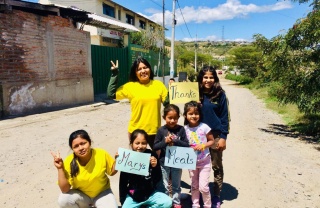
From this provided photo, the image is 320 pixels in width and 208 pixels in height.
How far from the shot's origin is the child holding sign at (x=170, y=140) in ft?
9.48

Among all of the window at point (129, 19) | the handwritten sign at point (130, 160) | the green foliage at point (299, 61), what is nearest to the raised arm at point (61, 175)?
the handwritten sign at point (130, 160)

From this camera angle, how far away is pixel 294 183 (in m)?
4.06

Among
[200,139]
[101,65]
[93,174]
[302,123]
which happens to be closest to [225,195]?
[200,139]

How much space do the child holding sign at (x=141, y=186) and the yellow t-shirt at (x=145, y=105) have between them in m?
0.26

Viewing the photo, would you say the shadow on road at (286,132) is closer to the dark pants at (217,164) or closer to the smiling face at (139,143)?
the dark pants at (217,164)

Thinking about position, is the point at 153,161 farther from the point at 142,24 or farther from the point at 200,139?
the point at 142,24

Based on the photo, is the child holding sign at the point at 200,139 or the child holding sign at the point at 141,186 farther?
the child holding sign at the point at 200,139

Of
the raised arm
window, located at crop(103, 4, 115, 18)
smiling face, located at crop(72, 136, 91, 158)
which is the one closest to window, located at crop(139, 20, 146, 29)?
window, located at crop(103, 4, 115, 18)

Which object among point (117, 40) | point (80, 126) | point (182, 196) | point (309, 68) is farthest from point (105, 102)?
point (117, 40)

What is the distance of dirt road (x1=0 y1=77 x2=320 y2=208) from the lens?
3.58 m

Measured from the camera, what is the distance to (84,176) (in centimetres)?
273

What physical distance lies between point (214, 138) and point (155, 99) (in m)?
0.81

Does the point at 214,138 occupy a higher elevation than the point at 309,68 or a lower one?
lower

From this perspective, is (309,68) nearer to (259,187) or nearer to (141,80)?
(259,187)
